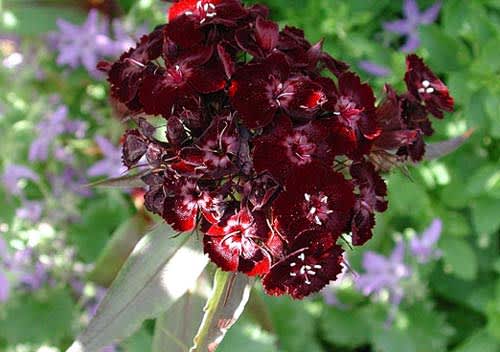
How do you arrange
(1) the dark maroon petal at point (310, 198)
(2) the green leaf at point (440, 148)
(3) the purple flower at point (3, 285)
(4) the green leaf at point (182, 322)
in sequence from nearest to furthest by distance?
1. (1) the dark maroon petal at point (310, 198)
2. (4) the green leaf at point (182, 322)
3. (2) the green leaf at point (440, 148)
4. (3) the purple flower at point (3, 285)

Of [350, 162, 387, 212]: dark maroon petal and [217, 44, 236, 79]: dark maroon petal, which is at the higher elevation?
[217, 44, 236, 79]: dark maroon petal

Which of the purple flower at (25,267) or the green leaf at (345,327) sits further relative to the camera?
the green leaf at (345,327)

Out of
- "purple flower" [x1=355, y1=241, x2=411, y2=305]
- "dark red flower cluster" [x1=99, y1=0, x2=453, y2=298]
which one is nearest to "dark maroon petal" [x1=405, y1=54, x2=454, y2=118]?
"dark red flower cluster" [x1=99, y1=0, x2=453, y2=298]

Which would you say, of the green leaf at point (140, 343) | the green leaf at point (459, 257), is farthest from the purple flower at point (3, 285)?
the green leaf at point (459, 257)

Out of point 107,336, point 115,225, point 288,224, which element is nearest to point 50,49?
point 115,225

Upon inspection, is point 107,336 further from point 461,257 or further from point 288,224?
point 461,257

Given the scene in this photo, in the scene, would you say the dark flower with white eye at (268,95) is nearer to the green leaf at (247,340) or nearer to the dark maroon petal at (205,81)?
the dark maroon petal at (205,81)

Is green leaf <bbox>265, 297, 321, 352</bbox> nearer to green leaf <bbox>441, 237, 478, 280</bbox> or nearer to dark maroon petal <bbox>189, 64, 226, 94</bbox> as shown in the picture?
green leaf <bbox>441, 237, 478, 280</bbox>
